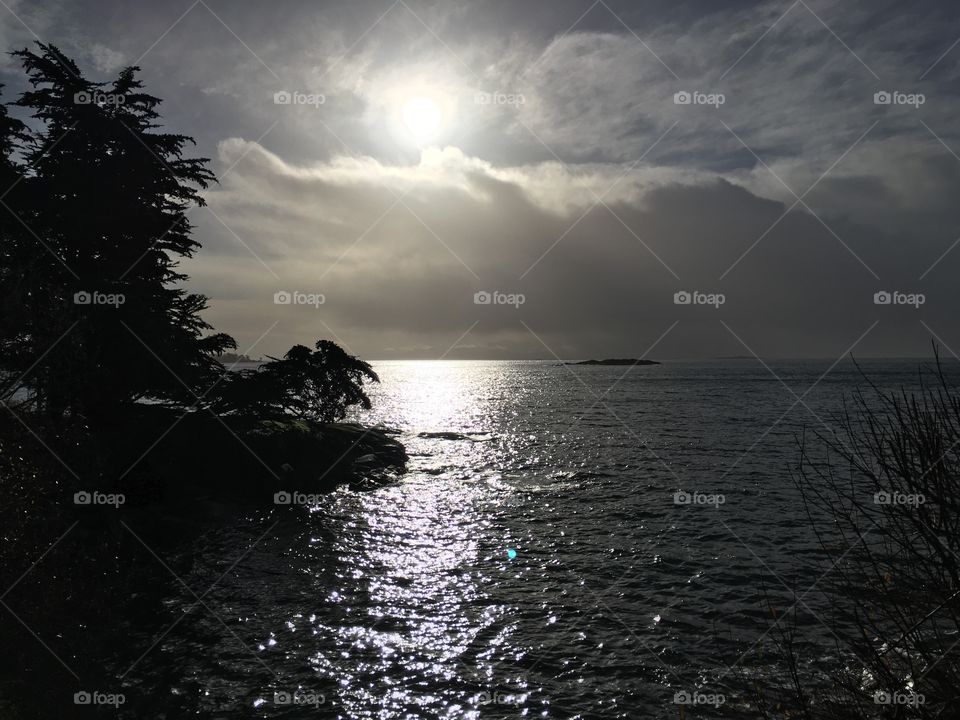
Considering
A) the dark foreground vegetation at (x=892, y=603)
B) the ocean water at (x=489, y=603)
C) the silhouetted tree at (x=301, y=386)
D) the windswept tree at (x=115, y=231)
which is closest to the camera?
the dark foreground vegetation at (x=892, y=603)

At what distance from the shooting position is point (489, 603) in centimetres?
1376

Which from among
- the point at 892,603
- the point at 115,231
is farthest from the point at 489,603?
the point at 115,231

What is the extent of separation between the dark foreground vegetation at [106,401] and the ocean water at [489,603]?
1.63 meters

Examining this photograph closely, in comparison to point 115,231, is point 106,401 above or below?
below

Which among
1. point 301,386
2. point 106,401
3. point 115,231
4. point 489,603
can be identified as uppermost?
point 115,231

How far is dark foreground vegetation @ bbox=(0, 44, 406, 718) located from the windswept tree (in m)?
0.07

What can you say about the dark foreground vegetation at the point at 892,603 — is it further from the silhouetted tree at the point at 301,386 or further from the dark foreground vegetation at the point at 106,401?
the silhouetted tree at the point at 301,386

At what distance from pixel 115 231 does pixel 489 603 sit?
20625 mm

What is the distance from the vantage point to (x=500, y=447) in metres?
41.2

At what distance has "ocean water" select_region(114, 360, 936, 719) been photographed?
9906 mm

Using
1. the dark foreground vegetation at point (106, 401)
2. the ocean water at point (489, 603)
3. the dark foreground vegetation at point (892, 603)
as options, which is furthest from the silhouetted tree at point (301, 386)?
the dark foreground vegetation at point (892, 603)

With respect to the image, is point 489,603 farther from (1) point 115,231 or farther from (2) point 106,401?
(1) point 115,231

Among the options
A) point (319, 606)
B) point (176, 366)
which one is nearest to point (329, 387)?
point (176, 366)

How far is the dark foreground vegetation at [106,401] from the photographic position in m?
10.4
